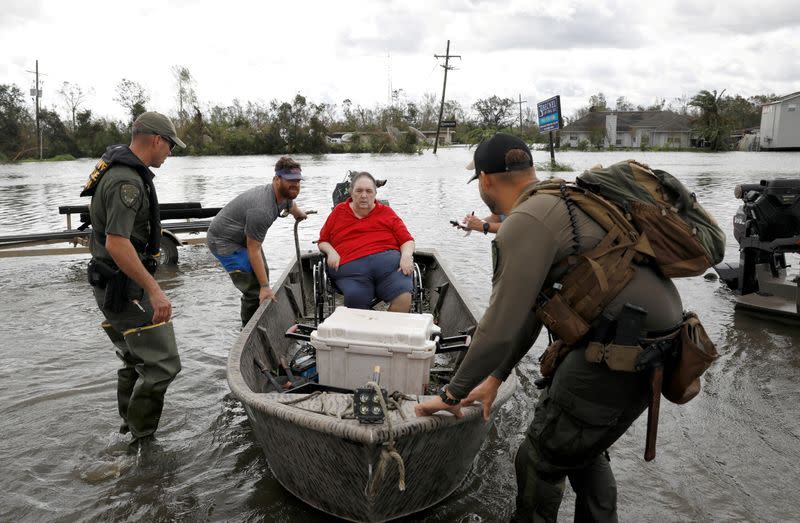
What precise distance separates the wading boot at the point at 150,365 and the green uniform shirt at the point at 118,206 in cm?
55

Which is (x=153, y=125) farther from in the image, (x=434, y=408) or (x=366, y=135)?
(x=366, y=135)

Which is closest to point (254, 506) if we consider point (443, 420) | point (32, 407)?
point (443, 420)

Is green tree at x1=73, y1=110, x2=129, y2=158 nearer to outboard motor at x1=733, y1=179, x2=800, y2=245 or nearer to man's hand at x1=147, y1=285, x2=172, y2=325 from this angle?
outboard motor at x1=733, y1=179, x2=800, y2=245

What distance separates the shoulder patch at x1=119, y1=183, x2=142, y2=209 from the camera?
363 centimetres

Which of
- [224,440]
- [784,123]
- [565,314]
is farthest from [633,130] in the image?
[565,314]

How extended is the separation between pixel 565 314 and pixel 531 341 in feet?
1.21

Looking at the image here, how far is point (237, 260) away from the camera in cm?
605

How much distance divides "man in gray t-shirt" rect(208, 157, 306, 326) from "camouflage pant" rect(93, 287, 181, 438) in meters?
1.40

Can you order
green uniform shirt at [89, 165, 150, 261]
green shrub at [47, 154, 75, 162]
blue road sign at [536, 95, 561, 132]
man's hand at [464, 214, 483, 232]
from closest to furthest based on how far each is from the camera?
green uniform shirt at [89, 165, 150, 261] → man's hand at [464, 214, 483, 232] → blue road sign at [536, 95, 561, 132] → green shrub at [47, 154, 75, 162]

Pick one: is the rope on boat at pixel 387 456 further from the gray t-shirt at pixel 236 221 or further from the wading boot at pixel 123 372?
the gray t-shirt at pixel 236 221

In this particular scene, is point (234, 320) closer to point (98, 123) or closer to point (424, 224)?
point (424, 224)

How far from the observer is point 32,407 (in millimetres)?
5371

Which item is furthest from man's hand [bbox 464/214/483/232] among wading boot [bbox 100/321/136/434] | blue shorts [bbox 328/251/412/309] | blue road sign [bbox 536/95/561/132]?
blue road sign [bbox 536/95/561/132]

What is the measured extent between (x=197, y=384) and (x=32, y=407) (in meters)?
1.36
